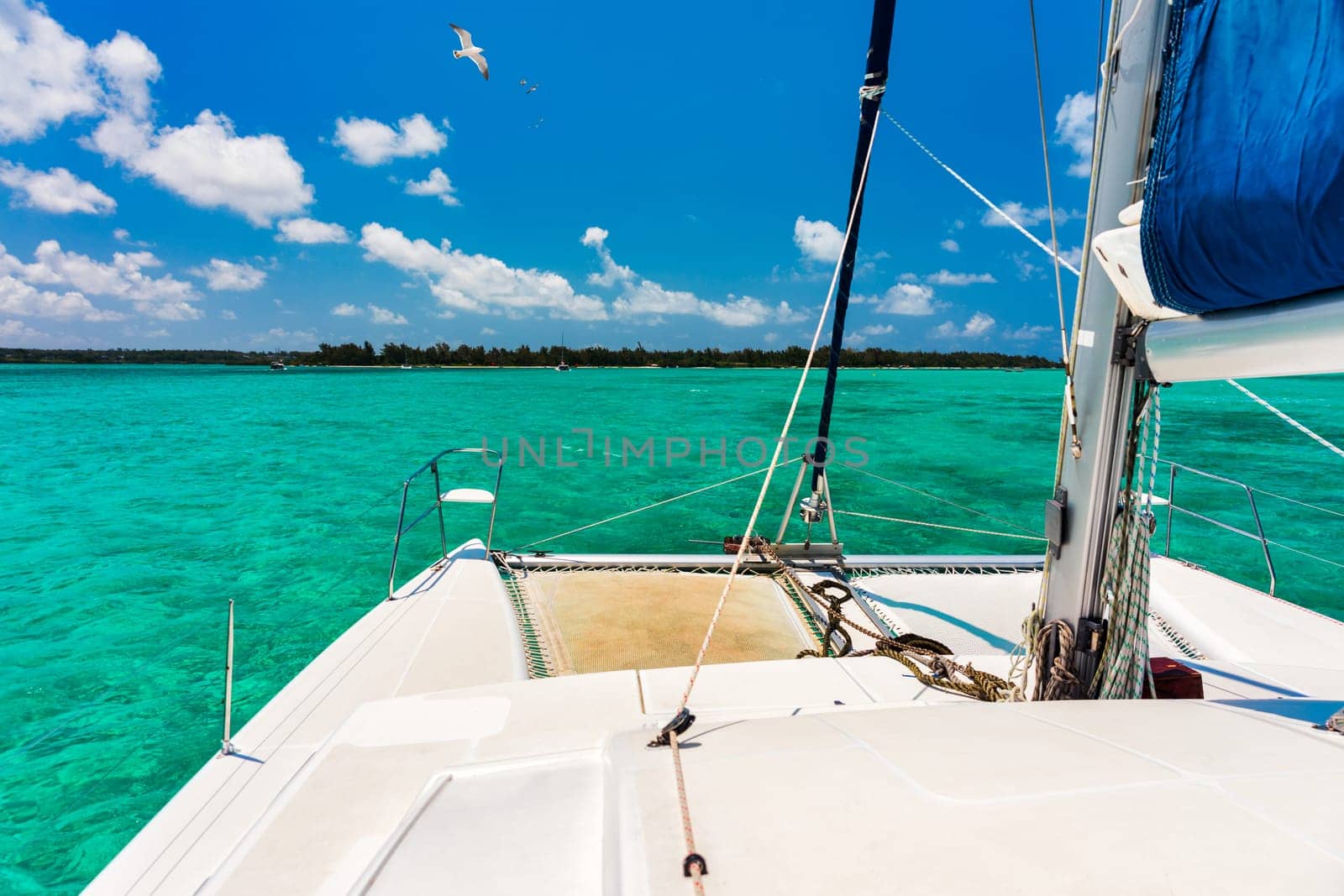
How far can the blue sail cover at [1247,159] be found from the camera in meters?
1.14

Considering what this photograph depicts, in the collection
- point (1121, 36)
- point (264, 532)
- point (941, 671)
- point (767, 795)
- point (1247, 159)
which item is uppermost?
point (1121, 36)

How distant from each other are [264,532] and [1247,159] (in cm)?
1132

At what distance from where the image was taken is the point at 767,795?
1.12 meters

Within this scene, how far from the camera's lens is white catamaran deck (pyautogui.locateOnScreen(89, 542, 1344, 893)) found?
3.01 feet

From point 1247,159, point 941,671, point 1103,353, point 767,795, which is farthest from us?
point 941,671

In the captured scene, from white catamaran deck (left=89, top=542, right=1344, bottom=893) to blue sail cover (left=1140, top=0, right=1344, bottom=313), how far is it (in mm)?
1030

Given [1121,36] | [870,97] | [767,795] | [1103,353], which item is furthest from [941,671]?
[870,97]


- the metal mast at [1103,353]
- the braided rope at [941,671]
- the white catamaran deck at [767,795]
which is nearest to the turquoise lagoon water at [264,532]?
the white catamaran deck at [767,795]

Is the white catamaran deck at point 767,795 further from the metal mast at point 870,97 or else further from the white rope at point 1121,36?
the metal mast at point 870,97

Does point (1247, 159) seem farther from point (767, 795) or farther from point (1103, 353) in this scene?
point (767, 795)

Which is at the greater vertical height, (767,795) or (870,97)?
(870,97)

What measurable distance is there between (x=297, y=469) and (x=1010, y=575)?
15.3 m

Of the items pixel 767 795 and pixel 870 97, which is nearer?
pixel 767 795

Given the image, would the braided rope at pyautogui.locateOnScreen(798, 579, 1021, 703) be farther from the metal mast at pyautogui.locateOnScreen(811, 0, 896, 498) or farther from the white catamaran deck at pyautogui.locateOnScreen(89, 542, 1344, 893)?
the metal mast at pyautogui.locateOnScreen(811, 0, 896, 498)
